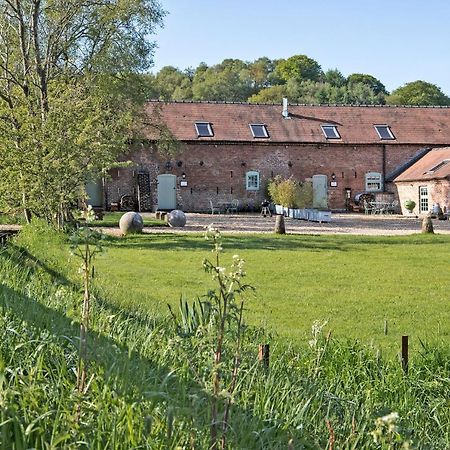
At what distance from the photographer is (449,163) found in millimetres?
34688

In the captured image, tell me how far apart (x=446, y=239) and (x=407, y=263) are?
20.1ft

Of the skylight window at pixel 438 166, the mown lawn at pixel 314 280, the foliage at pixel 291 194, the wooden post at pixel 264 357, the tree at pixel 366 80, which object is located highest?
the tree at pixel 366 80

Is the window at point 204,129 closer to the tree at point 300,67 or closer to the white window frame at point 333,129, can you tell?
the white window frame at point 333,129

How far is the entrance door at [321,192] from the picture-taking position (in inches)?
1569

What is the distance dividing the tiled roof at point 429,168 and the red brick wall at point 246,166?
5.82ft

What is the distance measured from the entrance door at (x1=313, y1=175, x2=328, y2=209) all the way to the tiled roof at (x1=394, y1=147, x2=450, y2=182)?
3.86 metres

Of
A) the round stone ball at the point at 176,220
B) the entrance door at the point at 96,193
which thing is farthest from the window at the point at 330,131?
the round stone ball at the point at 176,220

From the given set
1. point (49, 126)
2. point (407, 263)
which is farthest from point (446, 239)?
point (49, 126)

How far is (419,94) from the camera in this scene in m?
77.1

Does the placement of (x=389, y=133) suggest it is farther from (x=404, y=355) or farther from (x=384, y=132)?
(x=404, y=355)

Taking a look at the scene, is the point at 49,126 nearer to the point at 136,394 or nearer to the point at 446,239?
the point at 446,239

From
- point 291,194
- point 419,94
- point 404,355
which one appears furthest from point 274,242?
point 419,94

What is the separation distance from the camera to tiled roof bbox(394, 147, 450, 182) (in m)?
34.3

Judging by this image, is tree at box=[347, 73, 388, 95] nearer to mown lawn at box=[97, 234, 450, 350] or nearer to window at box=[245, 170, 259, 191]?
window at box=[245, 170, 259, 191]
